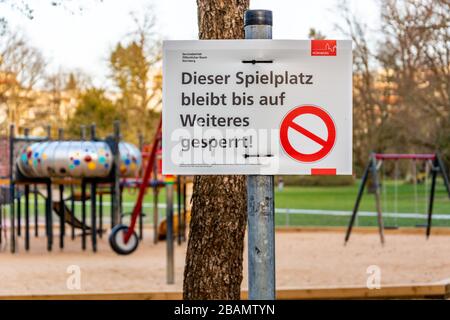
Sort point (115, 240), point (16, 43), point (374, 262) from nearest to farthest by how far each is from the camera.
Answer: point (374, 262) → point (115, 240) → point (16, 43)

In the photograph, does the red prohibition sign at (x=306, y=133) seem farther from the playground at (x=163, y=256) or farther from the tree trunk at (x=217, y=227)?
the playground at (x=163, y=256)

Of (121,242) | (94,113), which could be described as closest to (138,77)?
(94,113)

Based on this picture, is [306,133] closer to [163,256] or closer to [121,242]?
[163,256]

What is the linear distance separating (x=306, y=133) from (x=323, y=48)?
27 cm

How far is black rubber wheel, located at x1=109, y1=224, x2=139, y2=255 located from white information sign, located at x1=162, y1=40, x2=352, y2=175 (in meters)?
12.1

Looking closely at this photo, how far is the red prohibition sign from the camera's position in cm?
278

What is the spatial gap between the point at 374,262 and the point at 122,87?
1264 inches

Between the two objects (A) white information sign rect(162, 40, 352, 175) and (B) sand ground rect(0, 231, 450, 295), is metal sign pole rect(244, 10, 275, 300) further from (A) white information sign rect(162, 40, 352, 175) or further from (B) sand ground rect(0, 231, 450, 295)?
(B) sand ground rect(0, 231, 450, 295)

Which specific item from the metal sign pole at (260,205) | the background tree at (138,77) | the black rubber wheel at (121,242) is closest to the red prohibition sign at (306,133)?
the metal sign pole at (260,205)

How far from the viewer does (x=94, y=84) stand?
47312mm

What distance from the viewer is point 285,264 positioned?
12953mm
